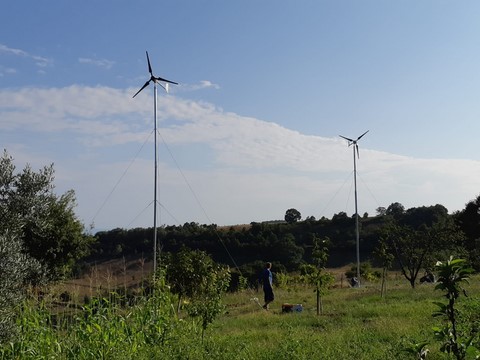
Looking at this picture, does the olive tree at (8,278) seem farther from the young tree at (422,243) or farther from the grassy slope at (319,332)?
the young tree at (422,243)

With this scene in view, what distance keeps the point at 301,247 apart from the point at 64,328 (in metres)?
41.9

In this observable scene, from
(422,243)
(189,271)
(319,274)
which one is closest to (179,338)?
(189,271)

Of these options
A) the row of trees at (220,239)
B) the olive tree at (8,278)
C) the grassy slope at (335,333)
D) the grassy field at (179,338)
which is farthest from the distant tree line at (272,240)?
the olive tree at (8,278)

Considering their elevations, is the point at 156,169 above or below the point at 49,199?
above

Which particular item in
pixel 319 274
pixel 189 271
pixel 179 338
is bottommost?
pixel 179 338

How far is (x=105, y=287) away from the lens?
11.3 meters

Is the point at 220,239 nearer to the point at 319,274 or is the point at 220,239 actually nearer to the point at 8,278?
the point at 319,274

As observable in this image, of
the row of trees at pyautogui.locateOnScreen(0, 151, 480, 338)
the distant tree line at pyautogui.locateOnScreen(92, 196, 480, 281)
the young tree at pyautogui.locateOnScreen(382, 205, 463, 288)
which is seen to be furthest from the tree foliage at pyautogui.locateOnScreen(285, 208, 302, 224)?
the young tree at pyautogui.locateOnScreen(382, 205, 463, 288)

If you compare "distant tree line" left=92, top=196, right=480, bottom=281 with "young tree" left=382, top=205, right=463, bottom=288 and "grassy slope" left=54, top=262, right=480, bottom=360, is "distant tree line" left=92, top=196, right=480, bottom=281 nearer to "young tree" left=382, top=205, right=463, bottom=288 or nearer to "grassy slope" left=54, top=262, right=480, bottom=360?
"young tree" left=382, top=205, right=463, bottom=288

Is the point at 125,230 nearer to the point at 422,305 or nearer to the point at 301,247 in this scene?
the point at 301,247

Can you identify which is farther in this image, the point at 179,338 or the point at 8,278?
the point at 179,338

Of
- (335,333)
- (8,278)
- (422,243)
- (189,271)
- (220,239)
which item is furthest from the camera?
(220,239)

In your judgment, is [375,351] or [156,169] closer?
[375,351]

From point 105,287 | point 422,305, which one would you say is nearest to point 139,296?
point 105,287
